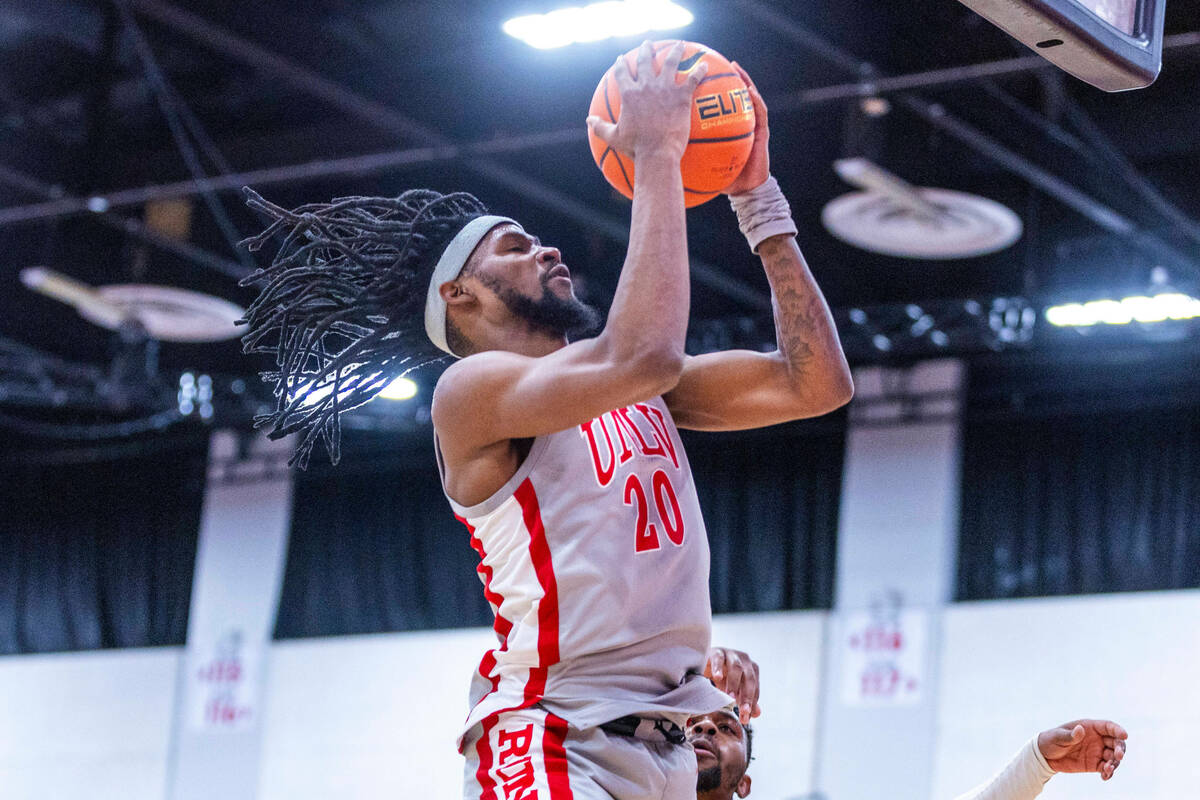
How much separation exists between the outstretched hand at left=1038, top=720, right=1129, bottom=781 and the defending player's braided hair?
4.81 feet

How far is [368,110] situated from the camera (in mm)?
8594

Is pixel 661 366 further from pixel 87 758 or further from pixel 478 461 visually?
pixel 87 758

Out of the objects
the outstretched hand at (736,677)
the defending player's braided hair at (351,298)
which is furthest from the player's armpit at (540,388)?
the outstretched hand at (736,677)

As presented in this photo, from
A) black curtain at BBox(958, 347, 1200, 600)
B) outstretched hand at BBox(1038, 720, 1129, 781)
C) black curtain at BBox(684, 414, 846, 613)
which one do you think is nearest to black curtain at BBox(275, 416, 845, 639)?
black curtain at BBox(684, 414, 846, 613)

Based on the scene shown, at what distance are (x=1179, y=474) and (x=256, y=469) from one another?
795cm

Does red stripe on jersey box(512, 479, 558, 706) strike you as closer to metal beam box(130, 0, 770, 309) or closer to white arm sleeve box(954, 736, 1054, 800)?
white arm sleeve box(954, 736, 1054, 800)

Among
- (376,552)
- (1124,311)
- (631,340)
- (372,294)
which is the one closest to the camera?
(631,340)

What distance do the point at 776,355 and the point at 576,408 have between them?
58 centimetres

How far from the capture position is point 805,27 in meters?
7.51

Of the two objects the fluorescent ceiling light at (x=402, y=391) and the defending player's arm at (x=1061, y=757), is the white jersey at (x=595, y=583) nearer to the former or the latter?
the defending player's arm at (x=1061, y=757)

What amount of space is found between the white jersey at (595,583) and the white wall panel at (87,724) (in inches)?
482

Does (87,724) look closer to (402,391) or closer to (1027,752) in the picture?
(402,391)

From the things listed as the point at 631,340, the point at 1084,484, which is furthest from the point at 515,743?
the point at 1084,484

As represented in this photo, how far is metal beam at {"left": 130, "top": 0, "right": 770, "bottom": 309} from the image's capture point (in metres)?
7.89
